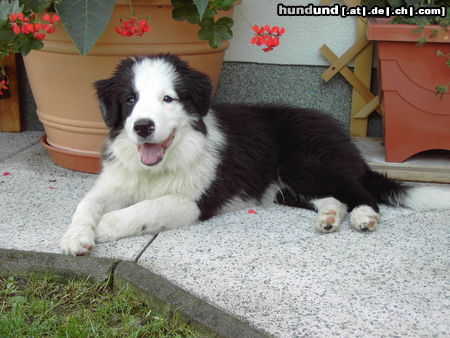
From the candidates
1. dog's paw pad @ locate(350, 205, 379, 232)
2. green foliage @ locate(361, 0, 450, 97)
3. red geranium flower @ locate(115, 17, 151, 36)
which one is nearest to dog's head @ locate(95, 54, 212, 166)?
red geranium flower @ locate(115, 17, 151, 36)

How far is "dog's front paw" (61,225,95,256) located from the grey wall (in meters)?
2.29

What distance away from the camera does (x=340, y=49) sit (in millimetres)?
4449

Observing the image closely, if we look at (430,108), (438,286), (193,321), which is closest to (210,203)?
(193,321)

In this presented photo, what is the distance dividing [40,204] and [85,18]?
1.03 m

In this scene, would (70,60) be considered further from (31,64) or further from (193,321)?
(193,321)

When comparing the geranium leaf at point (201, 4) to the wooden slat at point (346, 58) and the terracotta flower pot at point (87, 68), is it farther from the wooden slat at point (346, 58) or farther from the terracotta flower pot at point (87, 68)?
the wooden slat at point (346, 58)

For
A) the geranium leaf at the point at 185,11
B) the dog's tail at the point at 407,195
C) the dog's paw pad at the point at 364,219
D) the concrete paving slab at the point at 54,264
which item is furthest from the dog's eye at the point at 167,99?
the dog's tail at the point at 407,195

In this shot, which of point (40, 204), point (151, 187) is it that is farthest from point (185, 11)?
point (40, 204)

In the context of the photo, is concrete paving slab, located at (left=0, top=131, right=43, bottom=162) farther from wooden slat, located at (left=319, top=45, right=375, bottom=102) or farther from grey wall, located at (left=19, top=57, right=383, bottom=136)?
wooden slat, located at (left=319, top=45, right=375, bottom=102)

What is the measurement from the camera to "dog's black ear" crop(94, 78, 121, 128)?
113 inches

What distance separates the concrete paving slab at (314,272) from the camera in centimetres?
210

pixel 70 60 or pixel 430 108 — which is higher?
pixel 70 60

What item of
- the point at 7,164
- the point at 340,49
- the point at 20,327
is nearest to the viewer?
the point at 20,327

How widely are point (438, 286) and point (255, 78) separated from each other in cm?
263
